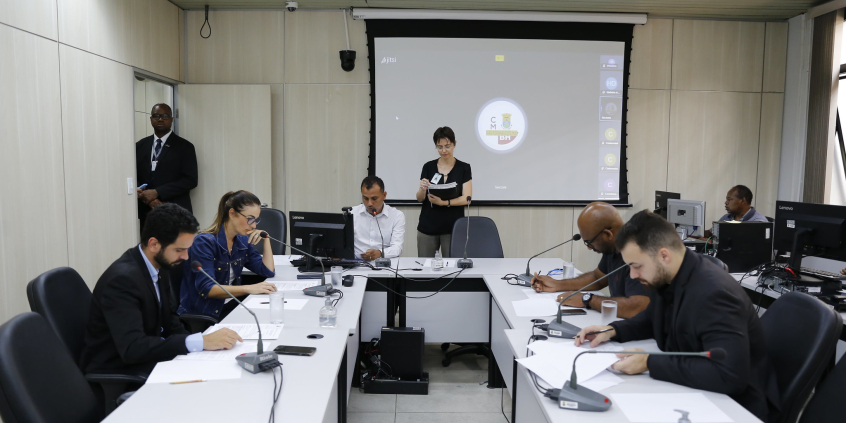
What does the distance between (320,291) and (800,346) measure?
80.0 inches

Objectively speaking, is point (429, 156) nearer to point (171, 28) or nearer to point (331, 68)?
point (331, 68)

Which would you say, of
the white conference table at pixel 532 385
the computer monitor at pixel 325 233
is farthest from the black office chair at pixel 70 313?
the white conference table at pixel 532 385

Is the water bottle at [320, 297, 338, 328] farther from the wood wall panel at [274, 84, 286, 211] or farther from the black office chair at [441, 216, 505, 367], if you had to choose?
the wood wall panel at [274, 84, 286, 211]

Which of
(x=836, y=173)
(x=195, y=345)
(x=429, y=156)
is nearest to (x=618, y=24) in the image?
(x=429, y=156)

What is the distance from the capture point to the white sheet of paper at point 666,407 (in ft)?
4.62

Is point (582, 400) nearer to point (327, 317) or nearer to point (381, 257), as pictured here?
point (327, 317)

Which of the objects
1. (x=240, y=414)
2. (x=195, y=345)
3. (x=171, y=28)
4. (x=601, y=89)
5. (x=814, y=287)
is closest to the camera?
(x=240, y=414)

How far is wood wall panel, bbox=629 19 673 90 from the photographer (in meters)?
5.48

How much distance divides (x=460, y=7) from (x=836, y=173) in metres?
4.35

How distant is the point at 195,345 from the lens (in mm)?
1888

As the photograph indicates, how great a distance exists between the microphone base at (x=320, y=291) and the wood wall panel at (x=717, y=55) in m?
4.61

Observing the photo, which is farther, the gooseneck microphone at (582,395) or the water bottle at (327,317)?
the water bottle at (327,317)

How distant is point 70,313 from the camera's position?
2.02 metres

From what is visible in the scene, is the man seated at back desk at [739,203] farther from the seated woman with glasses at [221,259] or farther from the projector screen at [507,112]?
the seated woman with glasses at [221,259]
